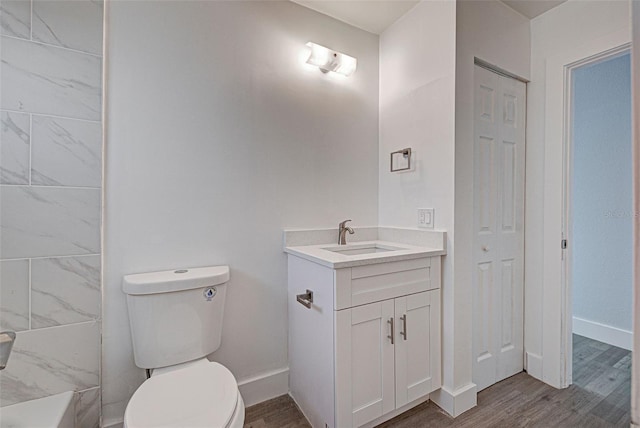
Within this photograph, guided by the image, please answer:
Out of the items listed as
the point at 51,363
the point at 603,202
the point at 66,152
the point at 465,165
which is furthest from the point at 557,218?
the point at 51,363

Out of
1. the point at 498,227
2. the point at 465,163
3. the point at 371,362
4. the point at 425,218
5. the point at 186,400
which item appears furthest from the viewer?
the point at 498,227

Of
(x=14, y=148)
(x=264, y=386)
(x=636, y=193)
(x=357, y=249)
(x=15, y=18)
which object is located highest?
(x=15, y=18)

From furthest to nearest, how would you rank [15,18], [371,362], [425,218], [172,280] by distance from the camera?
1. [425,218]
2. [371,362]
3. [172,280]
4. [15,18]

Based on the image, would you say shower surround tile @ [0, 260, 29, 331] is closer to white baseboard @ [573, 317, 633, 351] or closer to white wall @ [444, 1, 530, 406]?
white wall @ [444, 1, 530, 406]

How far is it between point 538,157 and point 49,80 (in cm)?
262

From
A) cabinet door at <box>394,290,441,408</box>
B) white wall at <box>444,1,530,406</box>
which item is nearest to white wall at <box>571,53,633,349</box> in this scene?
white wall at <box>444,1,530,406</box>

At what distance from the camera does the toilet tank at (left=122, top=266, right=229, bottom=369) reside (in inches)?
49.0

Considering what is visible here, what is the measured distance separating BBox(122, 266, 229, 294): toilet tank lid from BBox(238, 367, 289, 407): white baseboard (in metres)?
0.67

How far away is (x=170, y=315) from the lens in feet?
4.17

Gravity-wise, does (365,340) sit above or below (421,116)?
below

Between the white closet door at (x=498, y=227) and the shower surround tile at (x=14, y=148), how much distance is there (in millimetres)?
2179

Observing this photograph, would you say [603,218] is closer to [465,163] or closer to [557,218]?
[557,218]

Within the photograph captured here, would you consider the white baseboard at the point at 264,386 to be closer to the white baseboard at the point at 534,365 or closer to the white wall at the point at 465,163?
the white wall at the point at 465,163

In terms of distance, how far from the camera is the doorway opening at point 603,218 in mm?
2250
